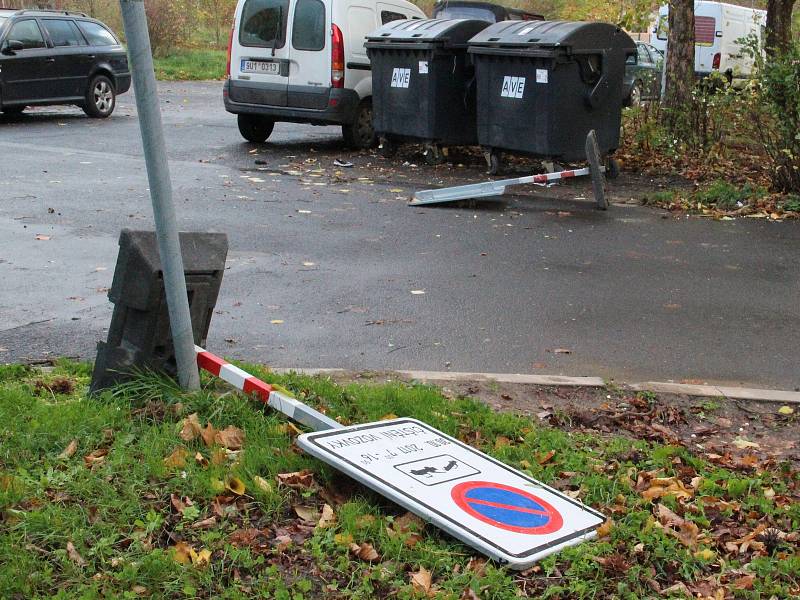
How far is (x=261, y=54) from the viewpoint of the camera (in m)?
14.6

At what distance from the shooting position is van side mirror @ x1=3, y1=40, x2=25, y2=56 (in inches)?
657

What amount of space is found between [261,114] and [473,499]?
11.8 meters

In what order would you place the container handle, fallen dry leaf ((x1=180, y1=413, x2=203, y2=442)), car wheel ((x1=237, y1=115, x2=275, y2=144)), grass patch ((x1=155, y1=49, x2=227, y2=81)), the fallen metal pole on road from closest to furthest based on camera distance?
fallen dry leaf ((x1=180, y1=413, x2=203, y2=442)), the fallen metal pole on road, the container handle, car wheel ((x1=237, y1=115, x2=275, y2=144)), grass patch ((x1=155, y1=49, x2=227, y2=81))

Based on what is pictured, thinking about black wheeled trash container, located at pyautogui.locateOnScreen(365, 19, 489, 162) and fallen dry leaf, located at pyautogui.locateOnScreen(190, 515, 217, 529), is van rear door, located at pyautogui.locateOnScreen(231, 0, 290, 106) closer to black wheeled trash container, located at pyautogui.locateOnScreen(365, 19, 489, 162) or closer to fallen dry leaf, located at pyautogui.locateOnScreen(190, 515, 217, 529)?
black wheeled trash container, located at pyautogui.locateOnScreen(365, 19, 489, 162)

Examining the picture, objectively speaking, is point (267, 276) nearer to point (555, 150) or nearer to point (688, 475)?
point (688, 475)

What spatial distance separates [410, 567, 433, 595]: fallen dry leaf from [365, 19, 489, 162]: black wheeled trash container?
1084 centimetres

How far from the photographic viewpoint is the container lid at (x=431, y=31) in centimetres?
1356

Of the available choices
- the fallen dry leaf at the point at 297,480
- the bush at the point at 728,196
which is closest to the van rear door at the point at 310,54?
the bush at the point at 728,196

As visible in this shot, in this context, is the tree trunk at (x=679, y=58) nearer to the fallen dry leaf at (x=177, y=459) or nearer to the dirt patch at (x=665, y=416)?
the dirt patch at (x=665, y=416)

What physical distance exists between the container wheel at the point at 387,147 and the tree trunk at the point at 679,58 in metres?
3.80

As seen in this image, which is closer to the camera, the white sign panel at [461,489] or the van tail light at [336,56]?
the white sign panel at [461,489]

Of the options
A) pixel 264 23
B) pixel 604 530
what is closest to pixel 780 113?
pixel 264 23

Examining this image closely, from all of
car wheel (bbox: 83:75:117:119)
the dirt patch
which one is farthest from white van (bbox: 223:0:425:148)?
the dirt patch

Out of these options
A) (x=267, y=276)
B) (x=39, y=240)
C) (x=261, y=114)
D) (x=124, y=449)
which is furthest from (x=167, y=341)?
(x=261, y=114)
